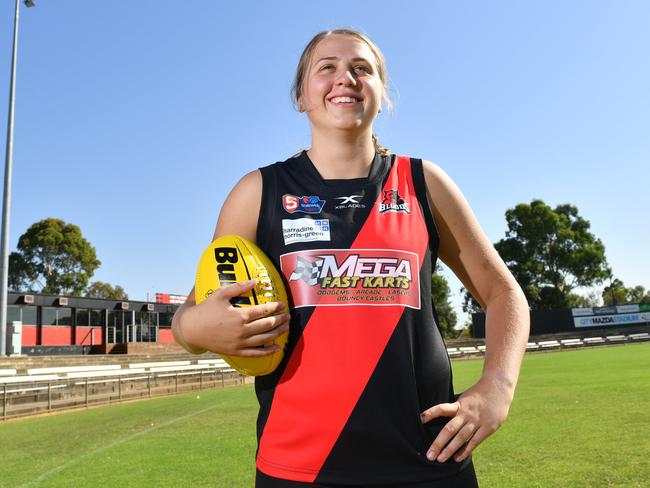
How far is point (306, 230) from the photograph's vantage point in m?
1.76

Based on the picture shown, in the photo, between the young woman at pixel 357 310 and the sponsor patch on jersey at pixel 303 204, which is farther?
the sponsor patch on jersey at pixel 303 204

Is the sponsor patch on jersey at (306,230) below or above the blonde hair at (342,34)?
below

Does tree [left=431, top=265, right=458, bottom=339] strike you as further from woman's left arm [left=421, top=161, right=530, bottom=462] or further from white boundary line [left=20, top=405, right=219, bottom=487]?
woman's left arm [left=421, top=161, right=530, bottom=462]

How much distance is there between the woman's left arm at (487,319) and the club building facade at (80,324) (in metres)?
29.8

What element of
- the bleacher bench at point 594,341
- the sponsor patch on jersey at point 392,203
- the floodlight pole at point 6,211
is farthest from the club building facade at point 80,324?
the bleacher bench at point 594,341

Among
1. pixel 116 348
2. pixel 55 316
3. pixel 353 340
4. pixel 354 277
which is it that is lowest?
pixel 116 348

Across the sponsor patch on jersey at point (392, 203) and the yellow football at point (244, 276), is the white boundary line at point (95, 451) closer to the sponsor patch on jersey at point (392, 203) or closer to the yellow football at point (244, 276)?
the yellow football at point (244, 276)

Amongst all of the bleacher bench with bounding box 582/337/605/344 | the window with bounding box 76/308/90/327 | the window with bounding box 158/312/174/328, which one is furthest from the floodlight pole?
the bleacher bench with bounding box 582/337/605/344

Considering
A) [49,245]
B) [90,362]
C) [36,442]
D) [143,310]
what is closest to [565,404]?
[36,442]

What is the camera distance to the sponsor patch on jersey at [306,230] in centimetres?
175

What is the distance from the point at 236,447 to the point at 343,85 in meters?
6.47

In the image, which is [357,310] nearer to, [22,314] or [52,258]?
[22,314]

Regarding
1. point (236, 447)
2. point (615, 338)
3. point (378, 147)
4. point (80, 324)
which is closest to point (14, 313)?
point (80, 324)

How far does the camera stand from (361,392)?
1565 mm
